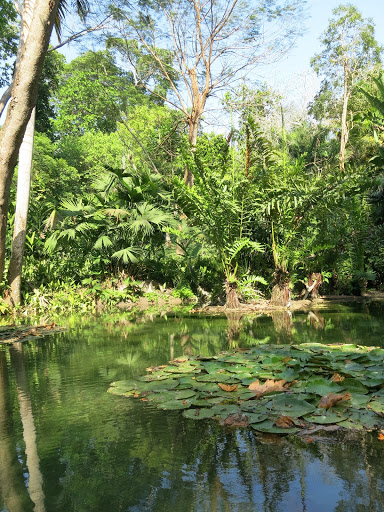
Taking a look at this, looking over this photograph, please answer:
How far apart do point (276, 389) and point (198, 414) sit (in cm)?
50

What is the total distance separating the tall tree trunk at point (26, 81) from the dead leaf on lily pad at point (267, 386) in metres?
2.92

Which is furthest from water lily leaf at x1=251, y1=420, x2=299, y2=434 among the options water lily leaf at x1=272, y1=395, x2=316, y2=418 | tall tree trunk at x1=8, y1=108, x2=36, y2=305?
tall tree trunk at x1=8, y1=108, x2=36, y2=305

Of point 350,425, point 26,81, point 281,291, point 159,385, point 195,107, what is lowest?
point 350,425

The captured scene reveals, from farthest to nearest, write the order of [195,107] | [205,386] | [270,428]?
[195,107]
[205,386]
[270,428]

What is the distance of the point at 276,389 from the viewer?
259 centimetres

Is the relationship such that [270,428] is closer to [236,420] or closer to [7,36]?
[236,420]

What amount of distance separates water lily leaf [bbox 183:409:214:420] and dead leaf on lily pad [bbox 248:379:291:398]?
1.06ft

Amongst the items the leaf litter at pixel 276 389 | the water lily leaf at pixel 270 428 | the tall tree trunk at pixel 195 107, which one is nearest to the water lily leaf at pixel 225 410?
the leaf litter at pixel 276 389

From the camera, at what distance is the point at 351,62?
19.6 m

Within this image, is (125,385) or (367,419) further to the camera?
(125,385)

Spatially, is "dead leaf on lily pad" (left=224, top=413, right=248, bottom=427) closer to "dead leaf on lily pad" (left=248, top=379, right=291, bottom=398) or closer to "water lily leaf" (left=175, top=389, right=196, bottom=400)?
"dead leaf on lily pad" (left=248, top=379, right=291, bottom=398)

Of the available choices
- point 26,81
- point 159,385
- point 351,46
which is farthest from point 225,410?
point 351,46

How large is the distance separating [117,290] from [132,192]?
2143 millimetres

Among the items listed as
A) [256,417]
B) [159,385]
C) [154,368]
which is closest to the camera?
[256,417]
